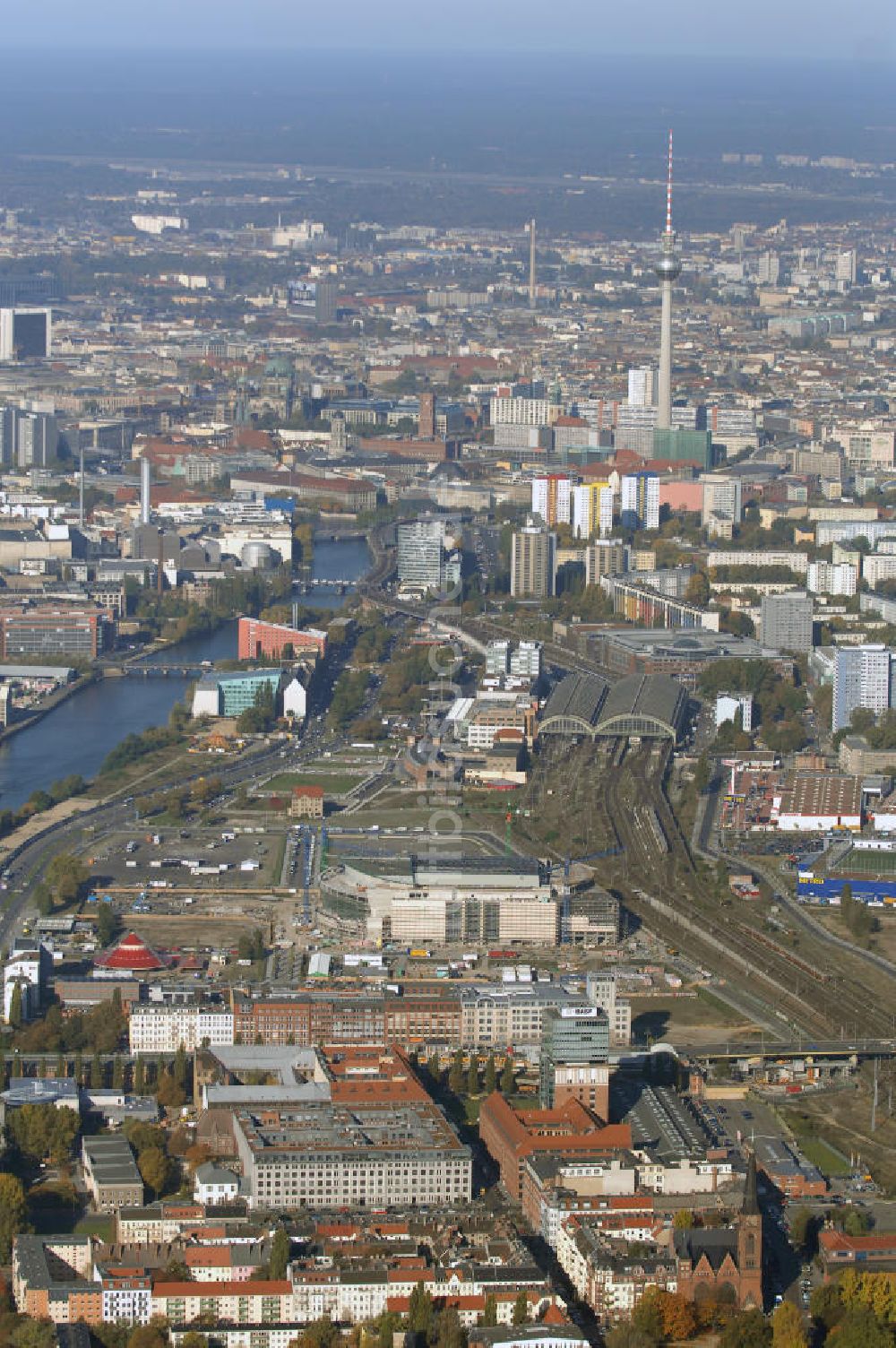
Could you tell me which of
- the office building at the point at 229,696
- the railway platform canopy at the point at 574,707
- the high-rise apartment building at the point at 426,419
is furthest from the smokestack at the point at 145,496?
the railway platform canopy at the point at 574,707

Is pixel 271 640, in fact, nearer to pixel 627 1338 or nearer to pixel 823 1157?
pixel 823 1157

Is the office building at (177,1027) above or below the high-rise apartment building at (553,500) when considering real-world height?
below

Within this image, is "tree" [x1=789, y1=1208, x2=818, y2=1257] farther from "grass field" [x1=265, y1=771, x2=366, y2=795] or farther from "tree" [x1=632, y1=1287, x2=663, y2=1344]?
"grass field" [x1=265, y1=771, x2=366, y2=795]

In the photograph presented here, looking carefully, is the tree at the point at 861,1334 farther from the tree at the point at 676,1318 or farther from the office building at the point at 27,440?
the office building at the point at 27,440

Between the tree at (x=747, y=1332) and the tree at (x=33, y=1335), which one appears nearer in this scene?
the tree at (x=33, y=1335)

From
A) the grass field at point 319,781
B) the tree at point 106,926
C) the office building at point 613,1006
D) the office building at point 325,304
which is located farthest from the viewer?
the office building at point 325,304

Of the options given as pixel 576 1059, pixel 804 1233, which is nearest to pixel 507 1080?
pixel 576 1059

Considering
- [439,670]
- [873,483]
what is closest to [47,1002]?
[439,670]
